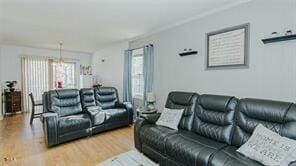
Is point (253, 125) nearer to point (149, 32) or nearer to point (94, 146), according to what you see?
point (94, 146)

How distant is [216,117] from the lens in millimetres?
2318

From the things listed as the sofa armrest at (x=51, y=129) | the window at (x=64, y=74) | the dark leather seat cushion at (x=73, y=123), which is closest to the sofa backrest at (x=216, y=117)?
the dark leather seat cushion at (x=73, y=123)

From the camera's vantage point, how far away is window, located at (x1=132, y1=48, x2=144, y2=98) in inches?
179

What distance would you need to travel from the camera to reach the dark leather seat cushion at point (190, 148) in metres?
1.81

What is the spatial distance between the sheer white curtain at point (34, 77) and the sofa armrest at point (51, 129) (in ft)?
12.6

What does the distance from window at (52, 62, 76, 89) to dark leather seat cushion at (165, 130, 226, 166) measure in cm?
570

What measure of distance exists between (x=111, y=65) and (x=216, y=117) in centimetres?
430

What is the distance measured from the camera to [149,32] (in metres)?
4.14

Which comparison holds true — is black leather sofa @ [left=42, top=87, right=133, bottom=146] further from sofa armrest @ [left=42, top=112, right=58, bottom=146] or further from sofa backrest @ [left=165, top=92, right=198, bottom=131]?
sofa backrest @ [left=165, top=92, right=198, bottom=131]

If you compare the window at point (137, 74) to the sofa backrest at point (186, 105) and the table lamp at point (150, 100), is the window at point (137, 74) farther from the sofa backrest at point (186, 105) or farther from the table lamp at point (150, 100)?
the sofa backrest at point (186, 105)

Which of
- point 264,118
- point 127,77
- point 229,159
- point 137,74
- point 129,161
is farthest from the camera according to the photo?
point 127,77

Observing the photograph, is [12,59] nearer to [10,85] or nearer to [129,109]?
[10,85]

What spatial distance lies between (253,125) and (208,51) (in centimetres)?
145

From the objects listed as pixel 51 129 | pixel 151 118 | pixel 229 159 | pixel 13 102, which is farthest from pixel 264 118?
pixel 13 102
